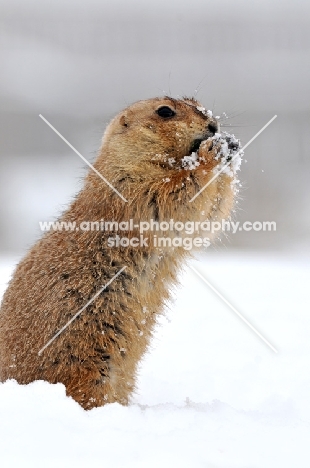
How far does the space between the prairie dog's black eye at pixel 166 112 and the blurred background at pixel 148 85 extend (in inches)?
279

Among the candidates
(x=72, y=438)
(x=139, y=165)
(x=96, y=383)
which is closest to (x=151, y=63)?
(x=139, y=165)

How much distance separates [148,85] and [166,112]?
8.51m

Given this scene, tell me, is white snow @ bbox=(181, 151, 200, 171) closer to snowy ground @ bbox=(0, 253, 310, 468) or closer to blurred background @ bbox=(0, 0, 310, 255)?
snowy ground @ bbox=(0, 253, 310, 468)

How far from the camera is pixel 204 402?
448 centimetres

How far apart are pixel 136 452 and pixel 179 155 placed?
2.17 m

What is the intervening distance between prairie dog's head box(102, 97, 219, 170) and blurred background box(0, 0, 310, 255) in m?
7.02

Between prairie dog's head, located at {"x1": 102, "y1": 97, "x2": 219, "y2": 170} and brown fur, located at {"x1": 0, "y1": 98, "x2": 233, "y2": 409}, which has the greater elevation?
prairie dog's head, located at {"x1": 102, "y1": 97, "x2": 219, "y2": 170}

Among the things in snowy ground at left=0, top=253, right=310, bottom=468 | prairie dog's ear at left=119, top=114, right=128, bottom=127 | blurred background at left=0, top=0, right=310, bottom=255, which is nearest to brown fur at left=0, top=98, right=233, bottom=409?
prairie dog's ear at left=119, top=114, right=128, bottom=127

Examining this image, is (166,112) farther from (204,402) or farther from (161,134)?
(204,402)

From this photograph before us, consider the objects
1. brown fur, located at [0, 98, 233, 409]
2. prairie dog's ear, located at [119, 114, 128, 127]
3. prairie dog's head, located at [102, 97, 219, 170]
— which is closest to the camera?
brown fur, located at [0, 98, 233, 409]

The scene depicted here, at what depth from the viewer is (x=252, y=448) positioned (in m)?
2.75

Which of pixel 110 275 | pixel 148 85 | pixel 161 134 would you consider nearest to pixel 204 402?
pixel 110 275

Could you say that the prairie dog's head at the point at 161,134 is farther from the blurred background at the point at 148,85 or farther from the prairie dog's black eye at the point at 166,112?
the blurred background at the point at 148,85

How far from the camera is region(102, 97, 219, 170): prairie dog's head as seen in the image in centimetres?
414
